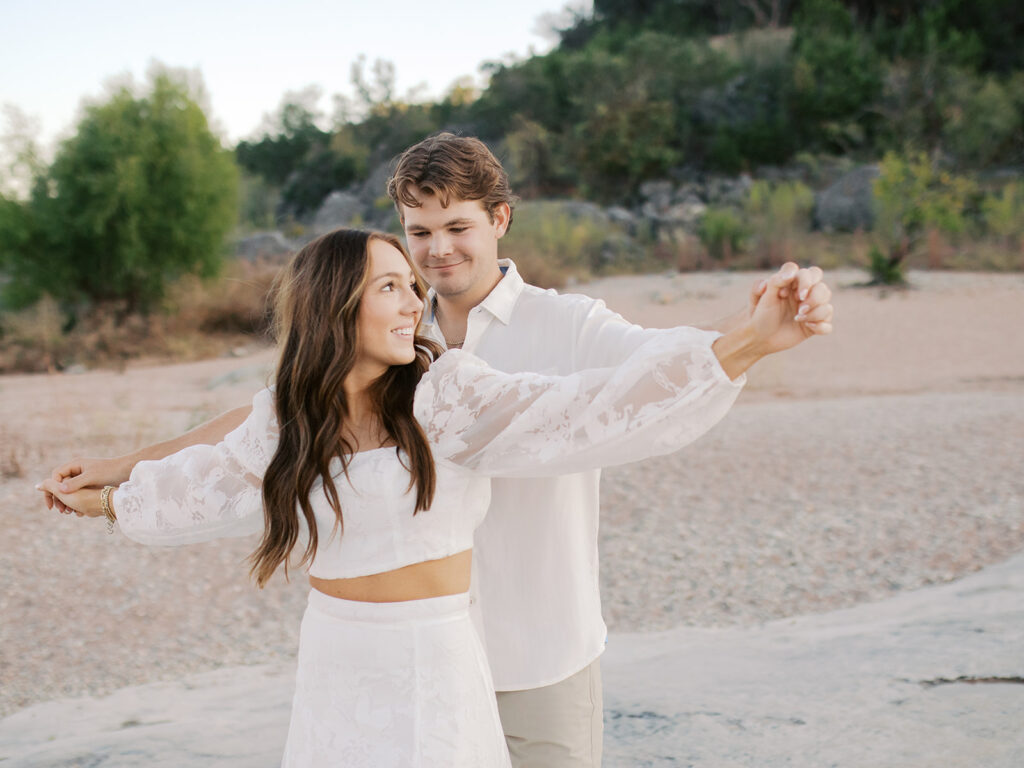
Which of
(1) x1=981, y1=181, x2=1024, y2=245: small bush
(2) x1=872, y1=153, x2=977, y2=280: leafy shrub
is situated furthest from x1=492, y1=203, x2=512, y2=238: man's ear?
(1) x1=981, y1=181, x2=1024, y2=245: small bush

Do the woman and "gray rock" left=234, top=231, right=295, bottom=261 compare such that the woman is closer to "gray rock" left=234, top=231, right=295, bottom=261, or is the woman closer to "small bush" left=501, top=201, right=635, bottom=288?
"small bush" left=501, top=201, right=635, bottom=288

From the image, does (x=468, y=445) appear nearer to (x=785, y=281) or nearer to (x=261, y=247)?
(x=785, y=281)

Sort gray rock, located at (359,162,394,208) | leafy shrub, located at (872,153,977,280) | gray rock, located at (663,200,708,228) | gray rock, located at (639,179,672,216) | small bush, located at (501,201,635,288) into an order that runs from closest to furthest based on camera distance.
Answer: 1. leafy shrub, located at (872,153,977,280)
2. small bush, located at (501,201,635,288)
3. gray rock, located at (663,200,708,228)
4. gray rock, located at (639,179,672,216)
5. gray rock, located at (359,162,394,208)

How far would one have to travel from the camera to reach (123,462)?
2037 mm

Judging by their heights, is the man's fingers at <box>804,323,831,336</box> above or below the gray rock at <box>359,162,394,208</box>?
below

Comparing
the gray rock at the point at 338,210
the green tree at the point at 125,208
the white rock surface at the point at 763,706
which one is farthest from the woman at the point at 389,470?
the gray rock at the point at 338,210

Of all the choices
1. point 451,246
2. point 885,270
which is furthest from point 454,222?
point 885,270

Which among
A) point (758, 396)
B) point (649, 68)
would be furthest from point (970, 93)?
point (758, 396)

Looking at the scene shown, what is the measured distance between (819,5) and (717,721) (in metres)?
38.7

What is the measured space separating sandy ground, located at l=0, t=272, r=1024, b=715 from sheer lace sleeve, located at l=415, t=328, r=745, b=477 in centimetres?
362

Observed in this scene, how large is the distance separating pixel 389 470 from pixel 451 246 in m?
0.79

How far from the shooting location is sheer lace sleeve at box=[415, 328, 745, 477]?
1.61m

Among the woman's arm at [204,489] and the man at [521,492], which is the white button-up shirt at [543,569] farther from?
the woman's arm at [204,489]

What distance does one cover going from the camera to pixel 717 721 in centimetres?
312
